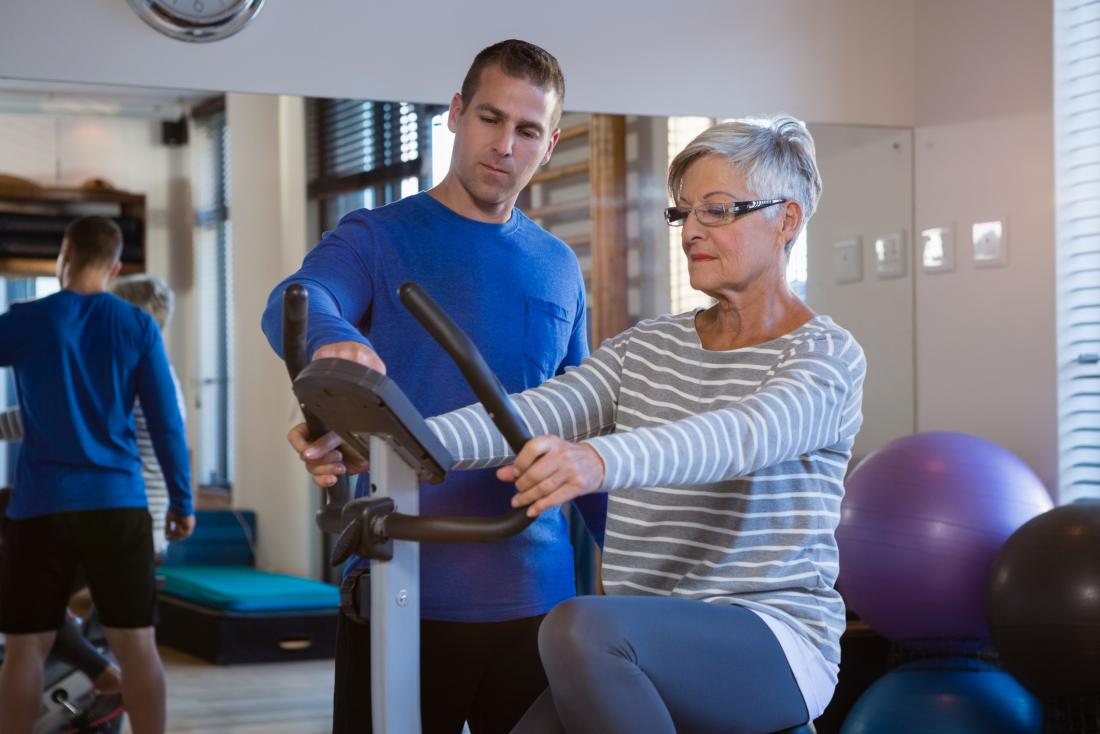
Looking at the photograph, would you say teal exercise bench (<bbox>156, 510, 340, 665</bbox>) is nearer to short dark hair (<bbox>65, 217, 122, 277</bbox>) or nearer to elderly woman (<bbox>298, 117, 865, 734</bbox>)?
short dark hair (<bbox>65, 217, 122, 277</bbox>)

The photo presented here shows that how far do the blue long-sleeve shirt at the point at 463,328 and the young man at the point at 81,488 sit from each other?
5.08 feet

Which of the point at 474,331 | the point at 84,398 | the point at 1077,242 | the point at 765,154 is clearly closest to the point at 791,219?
the point at 765,154

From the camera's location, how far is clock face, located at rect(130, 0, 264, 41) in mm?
2980

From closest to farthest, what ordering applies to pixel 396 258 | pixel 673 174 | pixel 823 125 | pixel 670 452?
1. pixel 670 452
2. pixel 673 174
3. pixel 396 258
4. pixel 823 125

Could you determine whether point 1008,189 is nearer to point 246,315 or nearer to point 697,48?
point 697,48

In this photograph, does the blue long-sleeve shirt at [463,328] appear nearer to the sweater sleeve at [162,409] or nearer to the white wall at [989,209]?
the sweater sleeve at [162,409]

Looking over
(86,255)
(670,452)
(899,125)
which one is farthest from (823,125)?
(670,452)

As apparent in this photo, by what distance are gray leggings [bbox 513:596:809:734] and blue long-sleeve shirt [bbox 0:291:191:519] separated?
2.18 m

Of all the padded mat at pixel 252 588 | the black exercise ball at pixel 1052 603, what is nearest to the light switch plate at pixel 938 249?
the black exercise ball at pixel 1052 603

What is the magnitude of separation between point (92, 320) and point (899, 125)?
235 cm

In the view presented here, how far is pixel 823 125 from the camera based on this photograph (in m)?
3.79

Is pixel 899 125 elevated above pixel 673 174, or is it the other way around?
pixel 899 125

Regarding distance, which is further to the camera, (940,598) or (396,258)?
(940,598)

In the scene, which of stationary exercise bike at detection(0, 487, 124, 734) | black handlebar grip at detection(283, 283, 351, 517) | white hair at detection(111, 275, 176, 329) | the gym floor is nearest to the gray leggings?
black handlebar grip at detection(283, 283, 351, 517)
